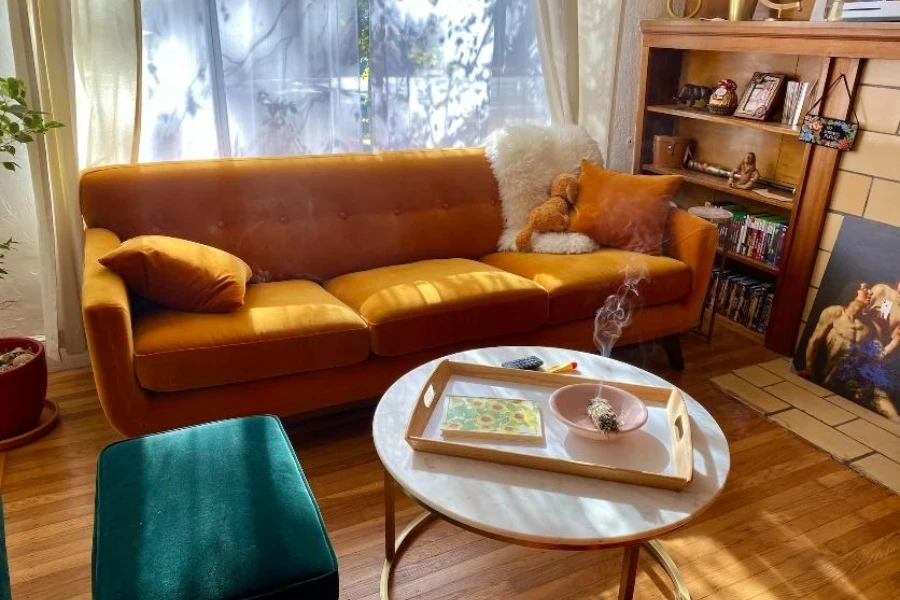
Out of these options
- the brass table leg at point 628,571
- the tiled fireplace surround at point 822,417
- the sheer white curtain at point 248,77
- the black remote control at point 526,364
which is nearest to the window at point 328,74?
the sheer white curtain at point 248,77

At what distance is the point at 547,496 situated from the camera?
1.28 metres

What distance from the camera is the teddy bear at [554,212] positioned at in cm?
279

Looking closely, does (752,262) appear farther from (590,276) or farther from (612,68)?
(612,68)

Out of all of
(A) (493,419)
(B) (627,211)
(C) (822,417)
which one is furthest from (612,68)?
(A) (493,419)

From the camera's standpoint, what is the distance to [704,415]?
5.11ft

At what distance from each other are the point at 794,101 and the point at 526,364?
6.20 ft

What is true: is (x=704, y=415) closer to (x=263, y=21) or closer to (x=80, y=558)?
(x=80, y=558)

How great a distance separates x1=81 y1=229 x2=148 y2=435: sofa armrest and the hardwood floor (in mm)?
309

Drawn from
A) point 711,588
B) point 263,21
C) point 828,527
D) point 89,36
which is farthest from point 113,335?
point 828,527

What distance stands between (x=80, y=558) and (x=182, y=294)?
2.48 ft

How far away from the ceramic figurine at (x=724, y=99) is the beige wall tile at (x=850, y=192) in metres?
0.63

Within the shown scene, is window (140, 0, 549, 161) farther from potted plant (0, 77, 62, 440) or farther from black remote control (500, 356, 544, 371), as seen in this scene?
black remote control (500, 356, 544, 371)

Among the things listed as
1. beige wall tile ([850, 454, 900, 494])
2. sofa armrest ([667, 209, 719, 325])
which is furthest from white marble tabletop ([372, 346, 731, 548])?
sofa armrest ([667, 209, 719, 325])

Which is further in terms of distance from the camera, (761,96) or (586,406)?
(761,96)
